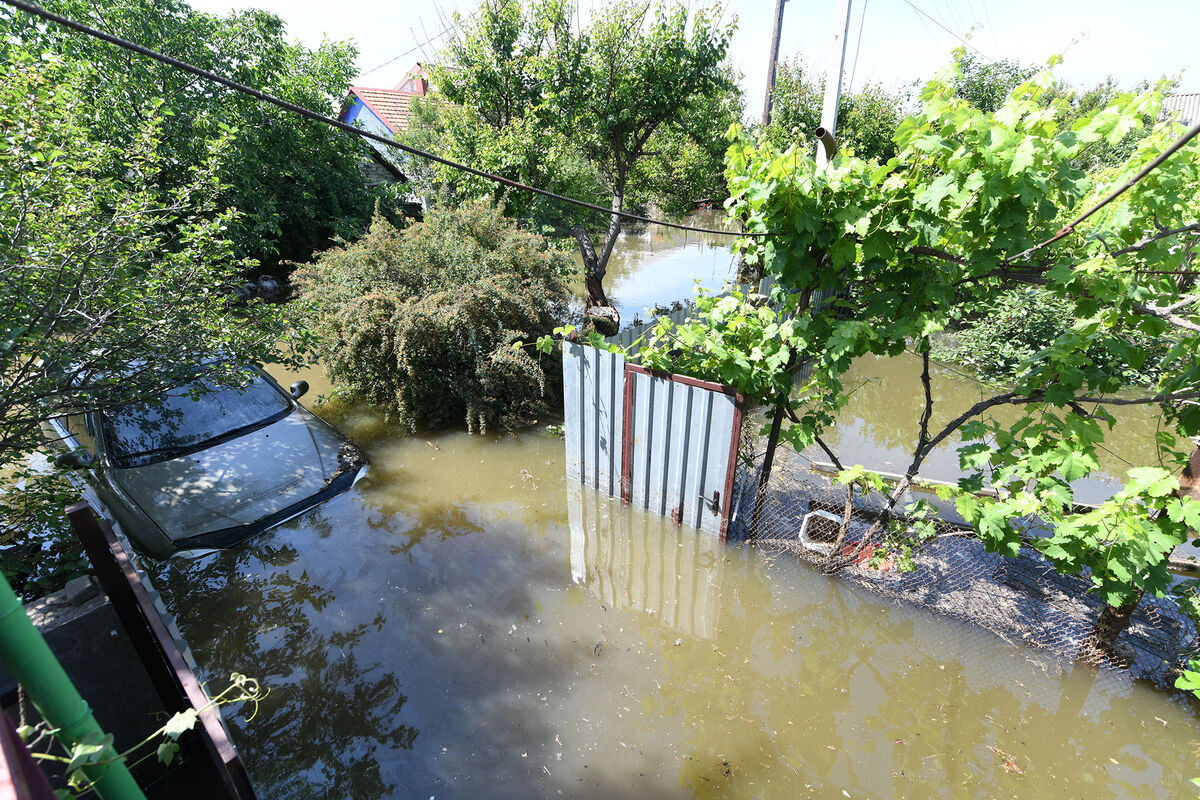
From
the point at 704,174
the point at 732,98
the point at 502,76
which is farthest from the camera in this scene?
the point at 732,98

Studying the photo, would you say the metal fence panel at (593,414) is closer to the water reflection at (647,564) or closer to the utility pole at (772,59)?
the water reflection at (647,564)

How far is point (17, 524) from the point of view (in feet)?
11.4

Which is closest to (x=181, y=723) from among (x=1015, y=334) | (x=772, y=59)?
(x=1015, y=334)

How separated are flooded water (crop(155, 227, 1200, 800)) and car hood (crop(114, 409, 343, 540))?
37 centimetres

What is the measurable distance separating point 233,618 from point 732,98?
58.8 ft

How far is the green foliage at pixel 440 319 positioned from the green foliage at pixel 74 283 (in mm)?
1992

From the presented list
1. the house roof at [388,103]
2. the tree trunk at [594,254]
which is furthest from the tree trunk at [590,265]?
the house roof at [388,103]

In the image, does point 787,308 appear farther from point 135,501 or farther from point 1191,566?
point 135,501

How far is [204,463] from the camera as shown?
451cm

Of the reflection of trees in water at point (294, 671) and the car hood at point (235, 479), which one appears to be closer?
the reflection of trees in water at point (294, 671)

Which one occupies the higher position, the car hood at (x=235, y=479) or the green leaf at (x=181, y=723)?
the green leaf at (x=181, y=723)

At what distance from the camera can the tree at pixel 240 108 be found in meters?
8.66

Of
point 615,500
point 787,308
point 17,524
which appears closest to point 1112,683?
point 787,308

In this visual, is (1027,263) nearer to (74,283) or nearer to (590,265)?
(74,283)
